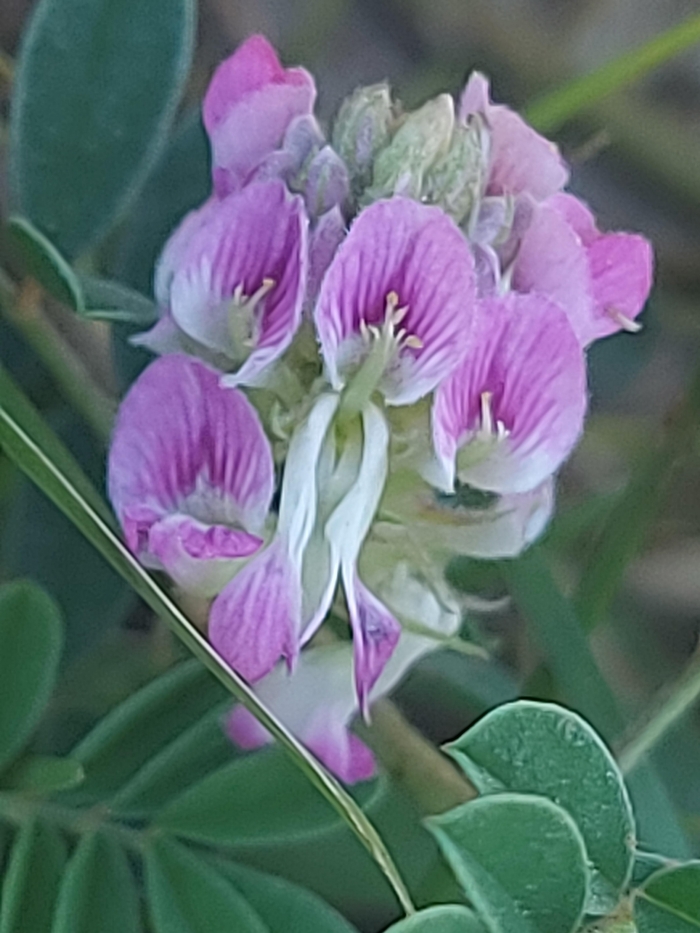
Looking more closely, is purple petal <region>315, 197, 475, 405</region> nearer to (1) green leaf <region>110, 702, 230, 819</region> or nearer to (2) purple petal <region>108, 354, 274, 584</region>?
(2) purple petal <region>108, 354, 274, 584</region>

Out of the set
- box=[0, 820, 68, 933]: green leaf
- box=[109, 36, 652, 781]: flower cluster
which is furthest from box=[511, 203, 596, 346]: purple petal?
box=[0, 820, 68, 933]: green leaf

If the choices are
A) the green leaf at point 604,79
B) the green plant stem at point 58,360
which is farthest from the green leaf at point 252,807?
the green leaf at point 604,79

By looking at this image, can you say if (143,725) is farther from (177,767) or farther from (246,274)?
(246,274)

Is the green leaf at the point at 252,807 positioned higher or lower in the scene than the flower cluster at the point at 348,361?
lower

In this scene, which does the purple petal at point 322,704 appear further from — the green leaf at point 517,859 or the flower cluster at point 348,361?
the green leaf at point 517,859

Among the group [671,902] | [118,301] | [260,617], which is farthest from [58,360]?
[671,902]

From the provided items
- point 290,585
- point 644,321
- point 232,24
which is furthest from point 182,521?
point 232,24
